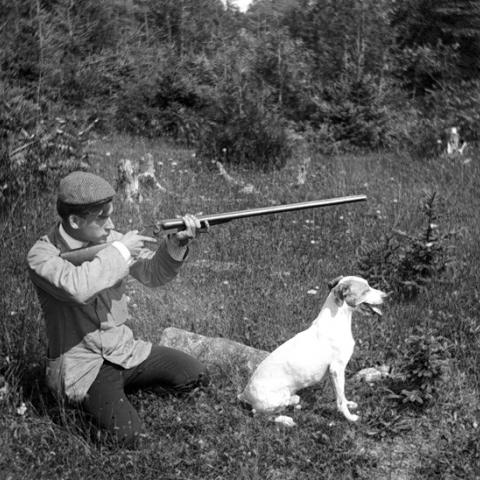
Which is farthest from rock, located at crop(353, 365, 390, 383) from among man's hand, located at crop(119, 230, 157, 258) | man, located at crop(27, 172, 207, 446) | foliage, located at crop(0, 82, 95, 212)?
foliage, located at crop(0, 82, 95, 212)

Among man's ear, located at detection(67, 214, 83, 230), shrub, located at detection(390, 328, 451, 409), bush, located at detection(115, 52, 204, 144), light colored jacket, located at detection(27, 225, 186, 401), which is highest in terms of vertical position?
man's ear, located at detection(67, 214, 83, 230)

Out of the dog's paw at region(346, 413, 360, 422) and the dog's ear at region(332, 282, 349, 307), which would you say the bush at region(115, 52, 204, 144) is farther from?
the dog's paw at region(346, 413, 360, 422)

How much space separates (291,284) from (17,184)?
2.95 metres

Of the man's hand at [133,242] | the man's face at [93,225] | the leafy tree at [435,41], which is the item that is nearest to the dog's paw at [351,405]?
the man's hand at [133,242]

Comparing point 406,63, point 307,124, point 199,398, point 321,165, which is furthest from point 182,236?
A: point 406,63

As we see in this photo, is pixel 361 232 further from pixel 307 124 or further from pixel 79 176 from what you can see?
pixel 307 124

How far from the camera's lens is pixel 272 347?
4949 mm

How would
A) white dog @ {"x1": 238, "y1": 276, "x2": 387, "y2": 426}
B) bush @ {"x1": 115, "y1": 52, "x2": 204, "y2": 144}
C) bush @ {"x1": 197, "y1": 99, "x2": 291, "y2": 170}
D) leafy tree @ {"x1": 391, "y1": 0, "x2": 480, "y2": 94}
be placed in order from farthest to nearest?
bush @ {"x1": 115, "y1": 52, "x2": 204, "y2": 144}
leafy tree @ {"x1": 391, "y1": 0, "x2": 480, "y2": 94}
bush @ {"x1": 197, "y1": 99, "x2": 291, "y2": 170}
white dog @ {"x1": 238, "y1": 276, "x2": 387, "y2": 426}

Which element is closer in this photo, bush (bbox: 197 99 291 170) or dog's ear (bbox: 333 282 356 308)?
dog's ear (bbox: 333 282 356 308)

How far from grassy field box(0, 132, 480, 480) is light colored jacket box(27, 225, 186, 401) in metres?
0.25

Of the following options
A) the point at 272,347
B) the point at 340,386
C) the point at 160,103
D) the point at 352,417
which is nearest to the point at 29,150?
the point at 272,347

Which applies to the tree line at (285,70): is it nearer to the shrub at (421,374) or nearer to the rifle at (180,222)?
the rifle at (180,222)

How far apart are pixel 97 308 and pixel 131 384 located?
593 millimetres

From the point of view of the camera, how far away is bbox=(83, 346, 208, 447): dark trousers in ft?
12.2
